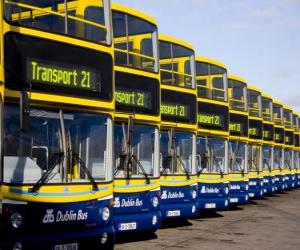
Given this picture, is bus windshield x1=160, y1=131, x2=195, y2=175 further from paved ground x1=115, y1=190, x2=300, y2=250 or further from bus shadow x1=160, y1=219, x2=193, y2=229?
bus shadow x1=160, y1=219, x2=193, y2=229

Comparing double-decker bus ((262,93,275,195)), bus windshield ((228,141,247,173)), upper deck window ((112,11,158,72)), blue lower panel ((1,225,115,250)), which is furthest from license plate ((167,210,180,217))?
double-decker bus ((262,93,275,195))

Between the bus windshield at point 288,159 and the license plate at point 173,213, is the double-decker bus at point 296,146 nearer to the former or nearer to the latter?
the bus windshield at point 288,159

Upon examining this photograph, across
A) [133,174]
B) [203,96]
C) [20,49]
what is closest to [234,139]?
[203,96]

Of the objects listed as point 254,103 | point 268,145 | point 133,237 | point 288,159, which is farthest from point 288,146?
point 133,237

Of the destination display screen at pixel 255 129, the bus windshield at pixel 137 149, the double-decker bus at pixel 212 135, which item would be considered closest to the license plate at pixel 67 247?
the bus windshield at pixel 137 149

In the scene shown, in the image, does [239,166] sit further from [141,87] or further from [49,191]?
[49,191]

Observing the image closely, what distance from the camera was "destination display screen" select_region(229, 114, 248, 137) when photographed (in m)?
18.8

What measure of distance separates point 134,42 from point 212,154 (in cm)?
583

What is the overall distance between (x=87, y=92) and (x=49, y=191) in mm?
1650

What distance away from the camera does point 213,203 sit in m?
16.3

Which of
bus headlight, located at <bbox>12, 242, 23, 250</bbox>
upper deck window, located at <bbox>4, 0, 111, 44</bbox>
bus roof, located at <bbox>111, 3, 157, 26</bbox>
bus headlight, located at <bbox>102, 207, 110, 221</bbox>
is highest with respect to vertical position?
bus roof, located at <bbox>111, 3, 157, 26</bbox>

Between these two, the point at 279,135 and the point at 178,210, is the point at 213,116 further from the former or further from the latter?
the point at 279,135

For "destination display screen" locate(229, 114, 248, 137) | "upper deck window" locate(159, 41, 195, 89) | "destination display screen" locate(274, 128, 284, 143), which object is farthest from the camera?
"destination display screen" locate(274, 128, 284, 143)

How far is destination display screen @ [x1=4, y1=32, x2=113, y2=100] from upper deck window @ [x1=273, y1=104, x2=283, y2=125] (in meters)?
19.4
